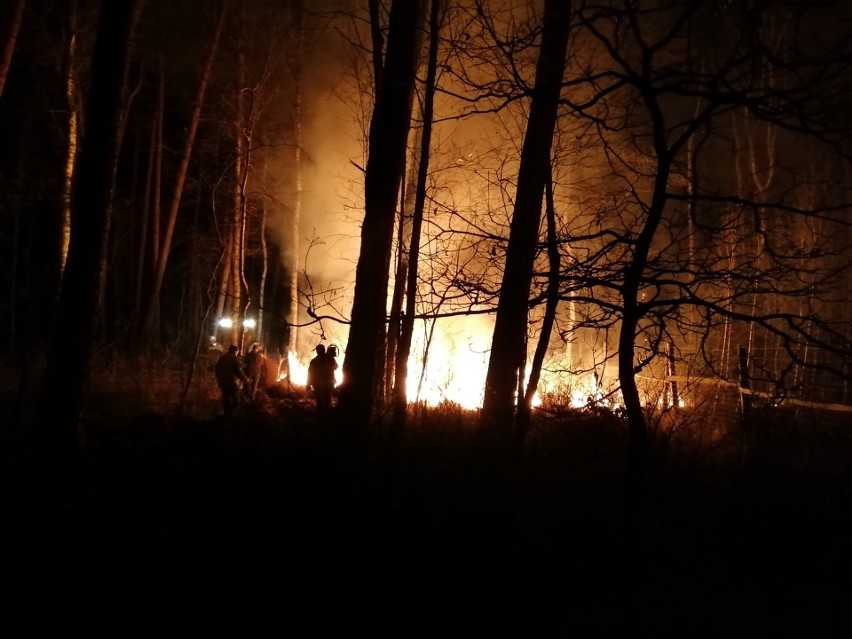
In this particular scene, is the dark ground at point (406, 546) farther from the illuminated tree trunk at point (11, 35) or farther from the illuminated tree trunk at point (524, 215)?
the illuminated tree trunk at point (11, 35)

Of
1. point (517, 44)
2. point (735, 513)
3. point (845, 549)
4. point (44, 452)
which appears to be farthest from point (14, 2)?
point (845, 549)

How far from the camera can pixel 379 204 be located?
5715 millimetres

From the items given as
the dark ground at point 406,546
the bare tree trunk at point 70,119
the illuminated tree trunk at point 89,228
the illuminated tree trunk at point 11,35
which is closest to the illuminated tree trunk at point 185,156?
the bare tree trunk at point 70,119

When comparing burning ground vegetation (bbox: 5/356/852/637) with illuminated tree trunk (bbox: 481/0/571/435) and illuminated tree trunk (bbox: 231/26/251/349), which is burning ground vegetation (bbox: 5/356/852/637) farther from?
illuminated tree trunk (bbox: 231/26/251/349)

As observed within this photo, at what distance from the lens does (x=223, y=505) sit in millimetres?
5023

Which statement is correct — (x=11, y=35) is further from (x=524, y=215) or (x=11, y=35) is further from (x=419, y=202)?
(x=524, y=215)

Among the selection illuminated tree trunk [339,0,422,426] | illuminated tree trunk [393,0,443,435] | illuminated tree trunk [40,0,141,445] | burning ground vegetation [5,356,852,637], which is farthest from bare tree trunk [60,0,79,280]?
illuminated tree trunk [339,0,422,426]

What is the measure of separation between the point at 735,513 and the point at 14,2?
13.0 metres

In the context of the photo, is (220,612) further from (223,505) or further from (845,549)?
(845,549)

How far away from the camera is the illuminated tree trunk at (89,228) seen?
20.4ft

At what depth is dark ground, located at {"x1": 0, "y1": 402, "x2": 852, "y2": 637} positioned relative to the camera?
3.75 meters

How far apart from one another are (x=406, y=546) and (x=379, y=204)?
3.00 m

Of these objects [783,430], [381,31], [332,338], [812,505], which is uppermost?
[381,31]

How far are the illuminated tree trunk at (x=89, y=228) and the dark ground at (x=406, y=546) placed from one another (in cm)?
70
